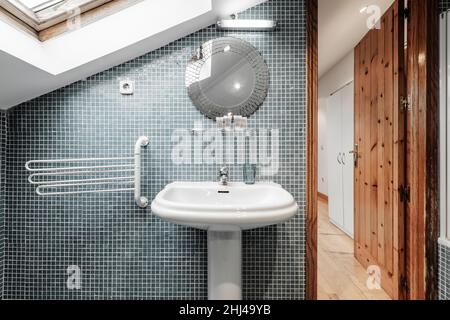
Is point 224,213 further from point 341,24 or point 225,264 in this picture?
point 341,24

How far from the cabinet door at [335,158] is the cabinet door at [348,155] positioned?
10 centimetres

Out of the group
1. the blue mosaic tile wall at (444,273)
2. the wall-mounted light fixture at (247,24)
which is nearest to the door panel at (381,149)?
the blue mosaic tile wall at (444,273)

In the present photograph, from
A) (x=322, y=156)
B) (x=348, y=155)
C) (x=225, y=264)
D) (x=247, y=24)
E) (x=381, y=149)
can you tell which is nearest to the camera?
(x=225, y=264)

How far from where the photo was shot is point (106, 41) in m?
1.31

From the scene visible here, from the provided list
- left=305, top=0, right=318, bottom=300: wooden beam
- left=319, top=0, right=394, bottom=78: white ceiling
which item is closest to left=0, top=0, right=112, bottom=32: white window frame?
left=305, top=0, right=318, bottom=300: wooden beam

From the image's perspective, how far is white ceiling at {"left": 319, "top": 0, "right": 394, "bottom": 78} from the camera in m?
2.02

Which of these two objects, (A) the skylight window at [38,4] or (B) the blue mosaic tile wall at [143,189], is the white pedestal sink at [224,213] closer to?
(B) the blue mosaic tile wall at [143,189]

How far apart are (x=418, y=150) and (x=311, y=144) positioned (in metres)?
0.56

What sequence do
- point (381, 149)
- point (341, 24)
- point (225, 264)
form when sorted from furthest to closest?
point (341, 24), point (381, 149), point (225, 264)

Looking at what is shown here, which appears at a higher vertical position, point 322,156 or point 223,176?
point 322,156

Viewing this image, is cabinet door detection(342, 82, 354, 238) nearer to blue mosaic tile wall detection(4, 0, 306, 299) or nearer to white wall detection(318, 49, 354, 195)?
white wall detection(318, 49, 354, 195)

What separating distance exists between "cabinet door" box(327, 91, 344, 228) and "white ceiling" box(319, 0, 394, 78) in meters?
0.50

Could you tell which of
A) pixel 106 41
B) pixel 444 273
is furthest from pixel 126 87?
pixel 444 273
